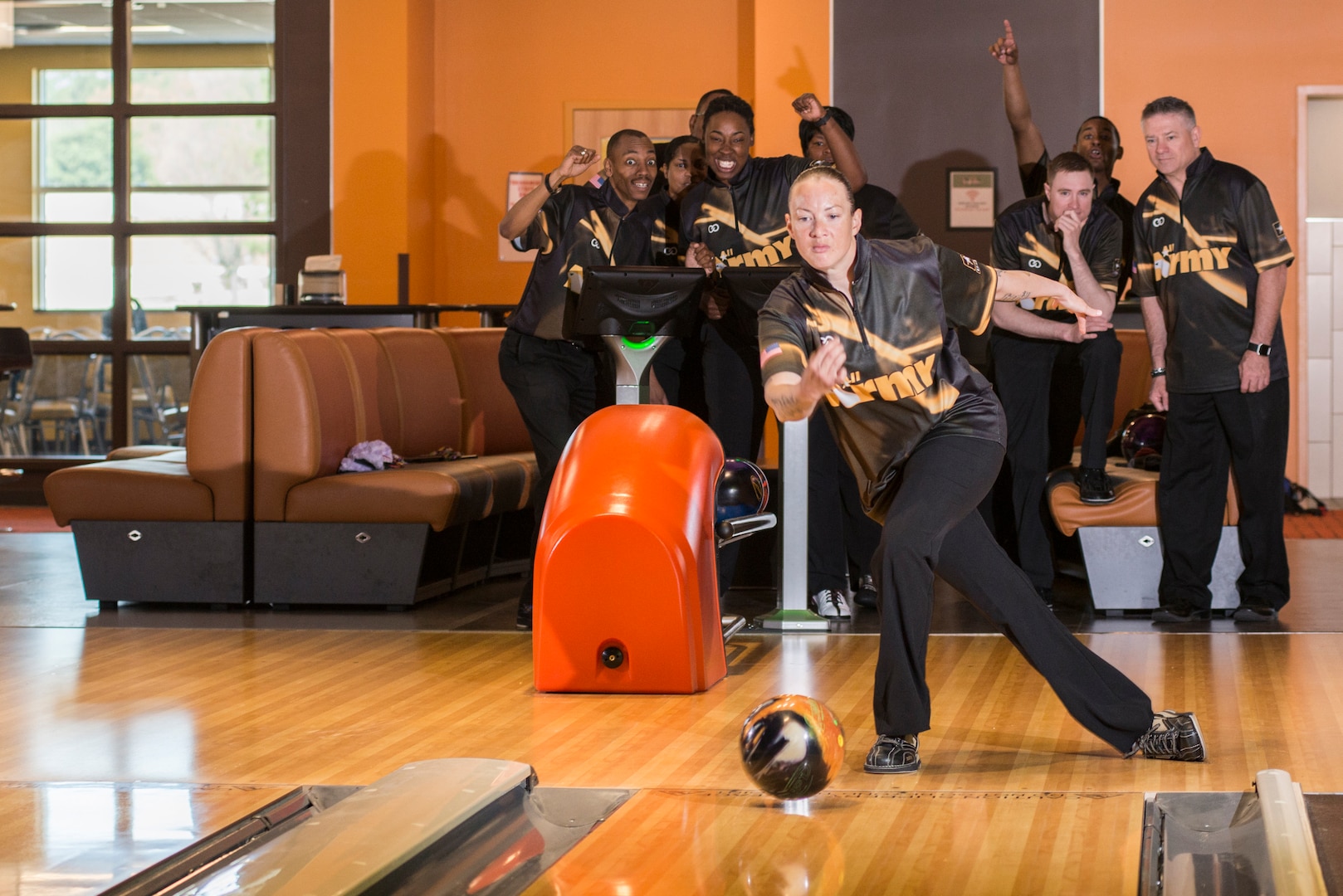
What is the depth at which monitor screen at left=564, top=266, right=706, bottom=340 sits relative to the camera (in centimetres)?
483

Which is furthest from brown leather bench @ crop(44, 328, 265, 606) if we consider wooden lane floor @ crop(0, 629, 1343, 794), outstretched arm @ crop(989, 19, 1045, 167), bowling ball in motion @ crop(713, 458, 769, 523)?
outstretched arm @ crop(989, 19, 1045, 167)

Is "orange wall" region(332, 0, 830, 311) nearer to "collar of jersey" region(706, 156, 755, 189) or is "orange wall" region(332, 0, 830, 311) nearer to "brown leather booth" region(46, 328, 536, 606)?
"brown leather booth" region(46, 328, 536, 606)

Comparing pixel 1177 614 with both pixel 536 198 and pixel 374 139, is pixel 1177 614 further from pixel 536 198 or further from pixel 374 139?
pixel 374 139

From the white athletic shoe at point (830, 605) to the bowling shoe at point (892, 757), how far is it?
1.90 meters

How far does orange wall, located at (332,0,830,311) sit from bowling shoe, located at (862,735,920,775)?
682 cm

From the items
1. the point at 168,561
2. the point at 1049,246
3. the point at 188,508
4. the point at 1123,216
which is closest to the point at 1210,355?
the point at 1049,246

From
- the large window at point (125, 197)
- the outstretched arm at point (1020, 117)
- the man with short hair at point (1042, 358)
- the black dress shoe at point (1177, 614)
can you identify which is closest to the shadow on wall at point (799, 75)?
the outstretched arm at point (1020, 117)

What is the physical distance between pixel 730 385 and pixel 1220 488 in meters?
1.71

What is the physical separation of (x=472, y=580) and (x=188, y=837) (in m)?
3.39

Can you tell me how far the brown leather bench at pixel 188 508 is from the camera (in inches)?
222

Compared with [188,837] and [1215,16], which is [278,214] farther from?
[188,837]

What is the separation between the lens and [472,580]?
6.23m

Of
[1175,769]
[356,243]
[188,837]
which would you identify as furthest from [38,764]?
[356,243]

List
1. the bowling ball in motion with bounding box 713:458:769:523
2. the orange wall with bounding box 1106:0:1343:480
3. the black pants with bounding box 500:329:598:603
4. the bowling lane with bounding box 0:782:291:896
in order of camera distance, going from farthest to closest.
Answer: the orange wall with bounding box 1106:0:1343:480
the black pants with bounding box 500:329:598:603
the bowling ball in motion with bounding box 713:458:769:523
the bowling lane with bounding box 0:782:291:896
